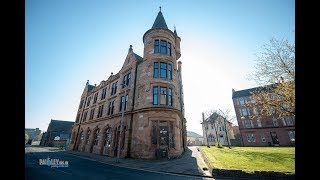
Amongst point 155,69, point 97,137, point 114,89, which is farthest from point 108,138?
point 155,69

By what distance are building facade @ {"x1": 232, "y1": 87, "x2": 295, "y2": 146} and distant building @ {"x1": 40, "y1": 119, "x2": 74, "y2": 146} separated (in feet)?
195

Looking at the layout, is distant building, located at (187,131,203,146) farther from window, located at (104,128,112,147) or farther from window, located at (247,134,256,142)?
window, located at (104,128,112,147)

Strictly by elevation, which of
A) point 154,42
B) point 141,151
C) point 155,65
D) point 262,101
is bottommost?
point 141,151

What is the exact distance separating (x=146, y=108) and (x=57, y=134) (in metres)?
59.1

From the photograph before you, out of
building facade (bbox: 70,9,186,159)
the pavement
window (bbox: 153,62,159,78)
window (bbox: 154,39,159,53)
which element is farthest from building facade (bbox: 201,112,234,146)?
the pavement

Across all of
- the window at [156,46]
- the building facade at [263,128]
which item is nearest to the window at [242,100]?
the building facade at [263,128]

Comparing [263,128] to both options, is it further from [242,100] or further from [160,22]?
[160,22]
